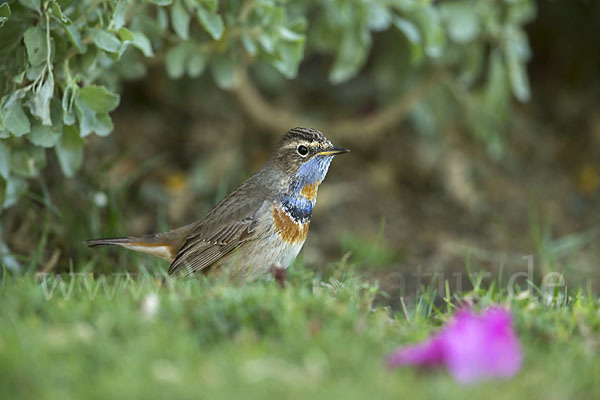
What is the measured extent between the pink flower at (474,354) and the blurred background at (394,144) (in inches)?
115

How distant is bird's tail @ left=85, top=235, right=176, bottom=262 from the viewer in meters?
5.16

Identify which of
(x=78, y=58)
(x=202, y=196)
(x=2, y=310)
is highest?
(x=78, y=58)

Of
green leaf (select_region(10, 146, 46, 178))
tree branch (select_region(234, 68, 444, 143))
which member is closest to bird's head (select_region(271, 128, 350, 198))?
green leaf (select_region(10, 146, 46, 178))

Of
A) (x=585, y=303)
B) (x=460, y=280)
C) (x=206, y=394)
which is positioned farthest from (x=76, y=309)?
(x=460, y=280)

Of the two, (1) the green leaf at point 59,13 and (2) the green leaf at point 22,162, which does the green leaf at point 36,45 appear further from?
(2) the green leaf at point 22,162

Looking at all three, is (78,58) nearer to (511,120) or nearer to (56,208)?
(56,208)

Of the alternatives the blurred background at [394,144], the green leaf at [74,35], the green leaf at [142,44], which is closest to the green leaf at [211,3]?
the green leaf at [142,44]

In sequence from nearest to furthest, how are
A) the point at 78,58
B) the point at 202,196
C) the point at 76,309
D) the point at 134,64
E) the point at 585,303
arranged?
the point at 76,309, the point at 585,303, the point at 78,58, the point at 134,64, the point at 202,196

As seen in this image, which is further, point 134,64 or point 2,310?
point 134,64

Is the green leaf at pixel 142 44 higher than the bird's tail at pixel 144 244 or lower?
higher

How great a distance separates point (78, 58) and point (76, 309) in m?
2.03

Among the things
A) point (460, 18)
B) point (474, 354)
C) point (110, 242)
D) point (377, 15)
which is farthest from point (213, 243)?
point (460, 18)

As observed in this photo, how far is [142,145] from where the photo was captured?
8.59m

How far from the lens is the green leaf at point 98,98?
464 cm
